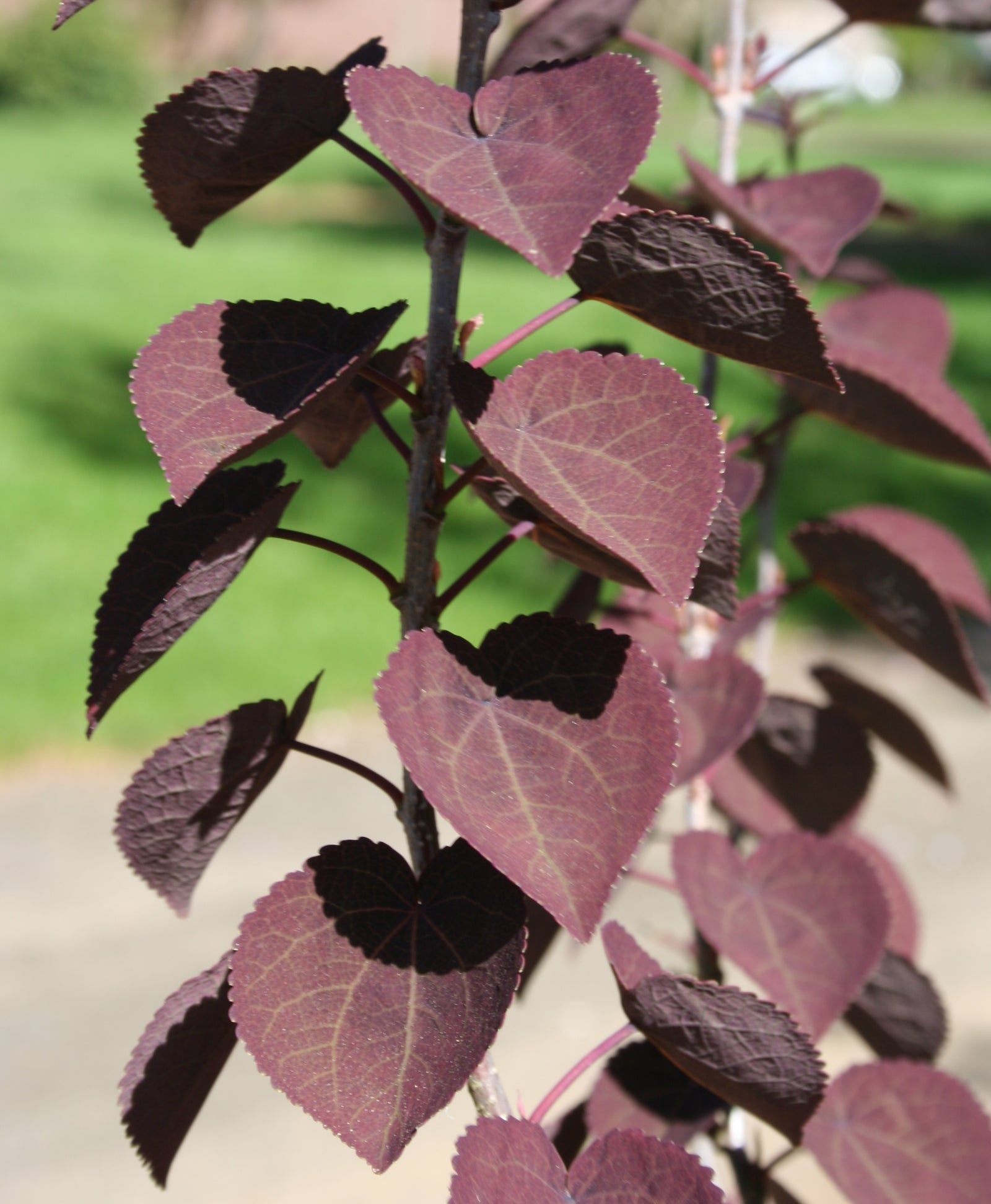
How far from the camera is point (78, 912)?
2.59 m

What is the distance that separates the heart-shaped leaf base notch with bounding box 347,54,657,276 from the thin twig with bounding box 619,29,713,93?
56 cm

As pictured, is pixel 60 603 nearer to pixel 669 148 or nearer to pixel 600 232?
pixel 600 232

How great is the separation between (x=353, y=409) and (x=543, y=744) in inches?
9.3

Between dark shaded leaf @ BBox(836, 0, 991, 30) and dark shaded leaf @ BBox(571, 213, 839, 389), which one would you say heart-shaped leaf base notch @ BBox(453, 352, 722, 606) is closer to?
dark shaded leaf @ BBox(571, 213, 839, 389)

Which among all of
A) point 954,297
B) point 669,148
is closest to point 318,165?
point 669,148

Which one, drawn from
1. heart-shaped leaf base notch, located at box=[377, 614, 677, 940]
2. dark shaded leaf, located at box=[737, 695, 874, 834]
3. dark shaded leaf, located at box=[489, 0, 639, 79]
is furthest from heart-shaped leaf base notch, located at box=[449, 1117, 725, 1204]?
dark shaded leaf, located at box=[489, 0, 639, 79]

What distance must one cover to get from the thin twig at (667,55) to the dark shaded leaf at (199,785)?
26.1 inches

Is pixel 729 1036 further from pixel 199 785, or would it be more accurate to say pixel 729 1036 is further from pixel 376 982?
pixel 199 785

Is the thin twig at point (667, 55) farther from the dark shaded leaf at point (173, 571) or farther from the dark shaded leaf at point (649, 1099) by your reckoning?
the dark shaded leaf at point (649, 1099)

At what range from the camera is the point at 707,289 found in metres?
0.54

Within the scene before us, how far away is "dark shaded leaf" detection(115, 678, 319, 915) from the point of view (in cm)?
64

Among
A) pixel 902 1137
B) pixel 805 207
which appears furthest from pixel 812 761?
pixel 805 207

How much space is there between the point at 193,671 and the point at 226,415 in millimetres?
3040

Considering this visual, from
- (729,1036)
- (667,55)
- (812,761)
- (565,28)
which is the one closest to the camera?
(729,1036)
